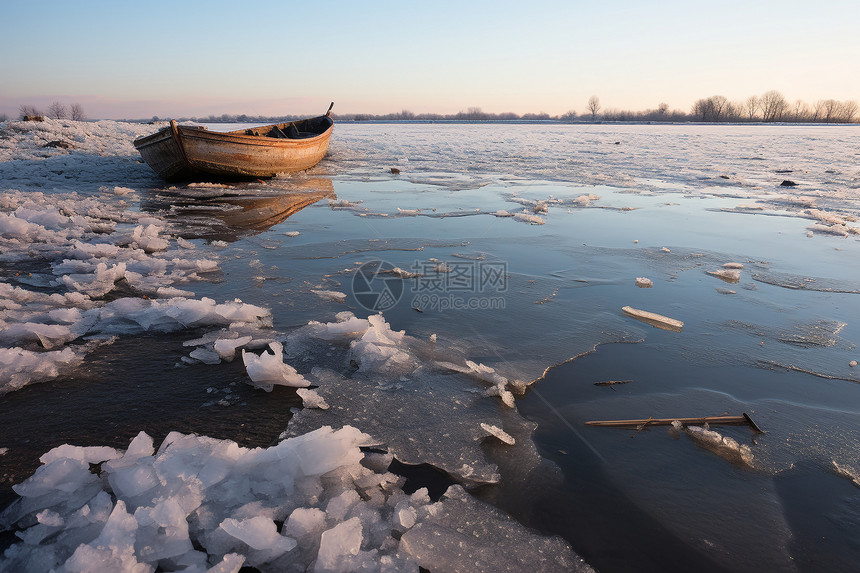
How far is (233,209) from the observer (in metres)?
8.87

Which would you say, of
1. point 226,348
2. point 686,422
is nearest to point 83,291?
point 226,348

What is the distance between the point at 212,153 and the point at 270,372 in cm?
1020

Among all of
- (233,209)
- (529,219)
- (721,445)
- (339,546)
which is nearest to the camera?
(339,546)

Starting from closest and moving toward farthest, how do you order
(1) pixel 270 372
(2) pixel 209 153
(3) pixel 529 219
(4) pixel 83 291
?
(1) pixel 270 372
(4) pixel 83 291
(3) pixel 529 219
(2) pixel 209 153

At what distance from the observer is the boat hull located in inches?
412

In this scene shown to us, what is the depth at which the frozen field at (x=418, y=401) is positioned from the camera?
5.57ft

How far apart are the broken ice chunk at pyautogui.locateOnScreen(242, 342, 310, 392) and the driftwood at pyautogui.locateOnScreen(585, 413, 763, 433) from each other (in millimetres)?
1790

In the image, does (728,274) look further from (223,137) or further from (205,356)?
(223,137)

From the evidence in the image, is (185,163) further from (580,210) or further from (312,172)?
(580,210)

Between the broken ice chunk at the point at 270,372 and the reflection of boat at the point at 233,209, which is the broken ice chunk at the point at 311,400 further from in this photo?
the reflection of boat at the point at 233,209

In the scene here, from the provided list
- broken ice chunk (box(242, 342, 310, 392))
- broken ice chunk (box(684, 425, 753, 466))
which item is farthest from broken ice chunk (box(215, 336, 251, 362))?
broken ice chunk (box(684, 425, 753, 466))

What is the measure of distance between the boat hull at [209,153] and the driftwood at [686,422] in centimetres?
1088

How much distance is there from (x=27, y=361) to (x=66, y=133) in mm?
19753

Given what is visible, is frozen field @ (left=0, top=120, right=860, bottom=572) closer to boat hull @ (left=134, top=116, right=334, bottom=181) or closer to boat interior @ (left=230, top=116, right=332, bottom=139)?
boat hull @ (left=134, top=116, right=334, bottom=181)
